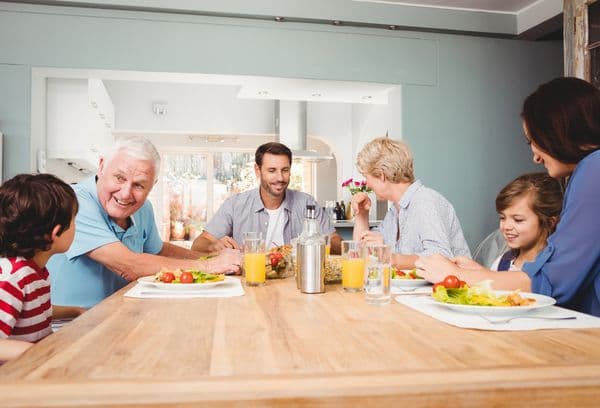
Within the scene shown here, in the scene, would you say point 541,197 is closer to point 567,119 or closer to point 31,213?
point 567,119

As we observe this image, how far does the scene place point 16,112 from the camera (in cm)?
373

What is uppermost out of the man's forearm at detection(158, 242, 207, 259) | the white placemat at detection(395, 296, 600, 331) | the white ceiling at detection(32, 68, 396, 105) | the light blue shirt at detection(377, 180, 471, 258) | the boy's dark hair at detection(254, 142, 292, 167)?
the white ceiling at detection(32, 68, 396, 105)

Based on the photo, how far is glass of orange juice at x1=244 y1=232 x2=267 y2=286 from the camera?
165cm

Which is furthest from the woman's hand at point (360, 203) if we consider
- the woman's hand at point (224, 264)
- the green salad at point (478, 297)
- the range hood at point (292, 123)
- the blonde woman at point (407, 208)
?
the range hood at point (292, 123)

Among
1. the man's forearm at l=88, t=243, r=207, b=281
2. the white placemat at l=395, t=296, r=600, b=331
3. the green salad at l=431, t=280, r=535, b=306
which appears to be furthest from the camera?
the man's forearm at l=88, t=243, r=207, b=281

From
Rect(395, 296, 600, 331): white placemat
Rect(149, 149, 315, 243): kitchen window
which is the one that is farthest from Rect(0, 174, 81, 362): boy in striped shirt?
Rect(149, 149, 315, 243): kitchen window

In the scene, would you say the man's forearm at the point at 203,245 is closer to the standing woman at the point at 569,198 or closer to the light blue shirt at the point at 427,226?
the light blue shirt at the point at 427,226

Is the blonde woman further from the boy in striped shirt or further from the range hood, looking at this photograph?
the range hood

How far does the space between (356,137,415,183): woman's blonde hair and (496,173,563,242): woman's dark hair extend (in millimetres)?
583

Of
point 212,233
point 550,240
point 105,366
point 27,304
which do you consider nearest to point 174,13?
point 212,233

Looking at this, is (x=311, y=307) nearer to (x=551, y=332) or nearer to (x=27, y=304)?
(x=551, y=332)

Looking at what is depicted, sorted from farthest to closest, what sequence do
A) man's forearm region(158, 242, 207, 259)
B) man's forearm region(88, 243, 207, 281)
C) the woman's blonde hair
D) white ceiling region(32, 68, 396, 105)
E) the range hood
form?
the range hood < white ceiling region(32, 68, 396, 105) < the woman's blonde hair < man's forearm region(158, 242, 207, 259) < man's forearm region(88, 243, 207, 281)

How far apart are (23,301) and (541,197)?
5.81 ft

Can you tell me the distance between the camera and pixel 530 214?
2.04 m
